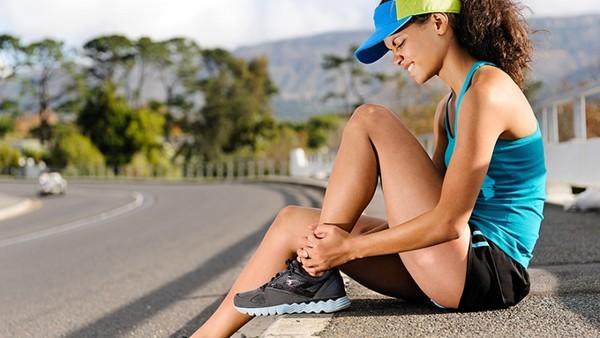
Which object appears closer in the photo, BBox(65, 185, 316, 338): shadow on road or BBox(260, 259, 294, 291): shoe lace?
BBox(260, 259, 294, 291): shoe lace

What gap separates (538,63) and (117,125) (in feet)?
192

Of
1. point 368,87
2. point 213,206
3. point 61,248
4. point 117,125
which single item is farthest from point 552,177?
point 368,87

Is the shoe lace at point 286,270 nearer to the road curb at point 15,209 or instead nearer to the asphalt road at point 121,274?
the asphalt road at point 121,274

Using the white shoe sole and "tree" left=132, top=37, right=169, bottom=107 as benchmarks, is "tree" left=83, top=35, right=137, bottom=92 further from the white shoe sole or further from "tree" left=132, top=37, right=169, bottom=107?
the white shoe sole

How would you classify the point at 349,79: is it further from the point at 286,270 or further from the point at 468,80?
the point at 468,80

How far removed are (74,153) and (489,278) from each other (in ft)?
185

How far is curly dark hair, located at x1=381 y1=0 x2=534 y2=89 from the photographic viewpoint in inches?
114

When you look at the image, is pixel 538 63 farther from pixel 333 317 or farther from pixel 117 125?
pixel 117 125

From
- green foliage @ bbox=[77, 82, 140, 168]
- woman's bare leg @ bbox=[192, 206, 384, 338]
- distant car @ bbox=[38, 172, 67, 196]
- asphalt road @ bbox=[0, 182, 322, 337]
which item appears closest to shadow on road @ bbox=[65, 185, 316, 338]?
asphalt road @ bbox=[0, 182, 322, 337]

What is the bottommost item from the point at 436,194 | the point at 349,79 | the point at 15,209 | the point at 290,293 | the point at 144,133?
the point at 15,209

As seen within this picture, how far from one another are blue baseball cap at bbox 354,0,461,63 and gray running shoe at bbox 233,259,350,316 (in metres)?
0.84

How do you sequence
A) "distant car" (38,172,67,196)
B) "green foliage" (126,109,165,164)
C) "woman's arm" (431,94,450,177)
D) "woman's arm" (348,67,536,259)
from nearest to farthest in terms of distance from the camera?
1. "woman's arm" (348,67,536,259)
2. "woman's arm" (431,94,450,177)
3. "distant car" (38,172,67,196)
4. "green foliage" (126,109,165,164)

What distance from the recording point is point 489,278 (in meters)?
2.96

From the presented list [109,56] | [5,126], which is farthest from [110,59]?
[5,126]
